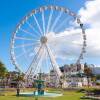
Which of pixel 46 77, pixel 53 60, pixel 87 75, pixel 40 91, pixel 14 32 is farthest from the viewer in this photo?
pixel 87 75

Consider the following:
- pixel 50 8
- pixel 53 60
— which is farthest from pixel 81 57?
pixel 50 8

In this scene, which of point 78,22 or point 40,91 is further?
point 78,22

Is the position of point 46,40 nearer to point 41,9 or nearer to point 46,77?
point 41,9

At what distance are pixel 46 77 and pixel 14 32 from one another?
16.2 meters

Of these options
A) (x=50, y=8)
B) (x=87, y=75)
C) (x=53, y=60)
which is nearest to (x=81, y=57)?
(x=53, y=60)

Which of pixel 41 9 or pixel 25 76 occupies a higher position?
pixel 41 9

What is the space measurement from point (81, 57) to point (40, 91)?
12786 mm

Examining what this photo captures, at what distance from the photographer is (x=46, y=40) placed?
65750 millimetres

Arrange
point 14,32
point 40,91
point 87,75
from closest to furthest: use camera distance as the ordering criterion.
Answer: point 40,91, point 14,32, point 87,75

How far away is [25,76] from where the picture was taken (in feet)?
234

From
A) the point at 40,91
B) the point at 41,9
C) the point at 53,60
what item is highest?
the point at 41,9

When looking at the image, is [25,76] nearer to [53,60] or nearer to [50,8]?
[53,60]

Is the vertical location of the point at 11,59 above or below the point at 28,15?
below

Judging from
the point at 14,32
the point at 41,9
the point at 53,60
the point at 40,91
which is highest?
the point at 41,9
